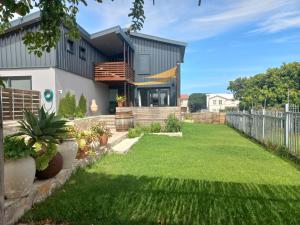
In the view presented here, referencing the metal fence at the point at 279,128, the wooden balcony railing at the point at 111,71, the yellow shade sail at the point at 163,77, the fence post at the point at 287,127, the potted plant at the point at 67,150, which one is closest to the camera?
the potted plant at the point at 67,150

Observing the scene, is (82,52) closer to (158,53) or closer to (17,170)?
(158,53)

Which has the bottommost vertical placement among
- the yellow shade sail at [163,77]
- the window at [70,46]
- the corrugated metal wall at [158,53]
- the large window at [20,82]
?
the large window at [20,82]

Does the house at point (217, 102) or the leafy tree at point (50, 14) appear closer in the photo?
the leafy tree at point (50, 14)

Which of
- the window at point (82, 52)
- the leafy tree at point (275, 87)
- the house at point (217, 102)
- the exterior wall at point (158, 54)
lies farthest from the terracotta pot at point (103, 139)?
the house at point (217, 102)

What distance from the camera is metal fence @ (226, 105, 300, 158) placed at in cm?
832

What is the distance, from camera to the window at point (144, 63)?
82.9 feet

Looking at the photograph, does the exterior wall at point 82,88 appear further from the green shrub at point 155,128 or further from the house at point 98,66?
the green shrub at point 155,128

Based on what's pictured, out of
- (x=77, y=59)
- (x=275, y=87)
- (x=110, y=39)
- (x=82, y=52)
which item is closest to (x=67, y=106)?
(x=77, y=59)

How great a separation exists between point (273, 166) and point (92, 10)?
19.1 ft

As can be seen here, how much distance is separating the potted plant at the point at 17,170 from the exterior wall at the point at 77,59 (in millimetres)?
8746

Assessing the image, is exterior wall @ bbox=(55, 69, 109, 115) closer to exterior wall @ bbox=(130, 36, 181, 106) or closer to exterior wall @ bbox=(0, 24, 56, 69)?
exterior wall @ bbox=(0, 24, 56, 69)

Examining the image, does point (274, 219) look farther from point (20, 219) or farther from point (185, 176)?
point (20, 219)

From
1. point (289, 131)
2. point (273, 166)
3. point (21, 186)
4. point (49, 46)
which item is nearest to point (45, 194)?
point (21, 186)

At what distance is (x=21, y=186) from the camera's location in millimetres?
3918
